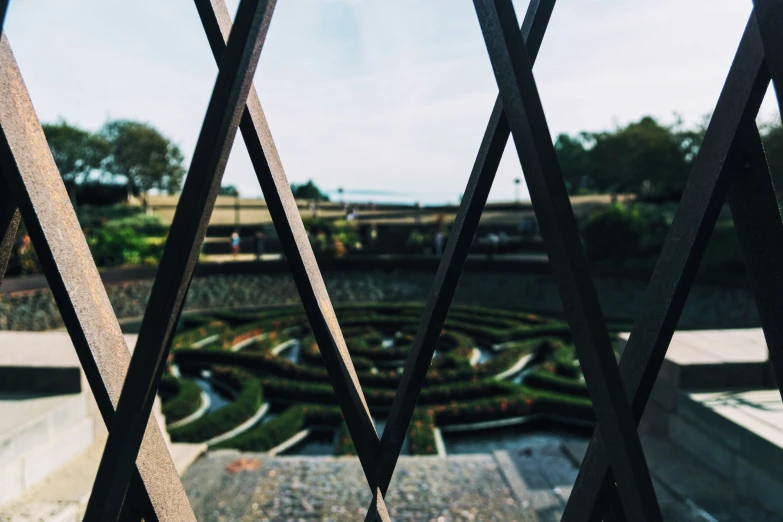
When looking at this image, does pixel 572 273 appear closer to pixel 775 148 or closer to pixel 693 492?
pixel 693 492

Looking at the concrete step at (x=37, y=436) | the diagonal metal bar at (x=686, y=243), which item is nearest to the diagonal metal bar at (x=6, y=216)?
the diagonal metal bar at (x=686, y=243)

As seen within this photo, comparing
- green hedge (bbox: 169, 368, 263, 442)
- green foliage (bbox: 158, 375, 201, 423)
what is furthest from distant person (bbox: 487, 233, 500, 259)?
green foliage (bbox: 158, 375, 201, 423)

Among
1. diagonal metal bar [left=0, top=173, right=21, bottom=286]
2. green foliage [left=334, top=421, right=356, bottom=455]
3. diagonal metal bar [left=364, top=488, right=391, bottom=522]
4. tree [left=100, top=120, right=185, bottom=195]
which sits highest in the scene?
tree [left=100, top=120, right=185, bottom=195]

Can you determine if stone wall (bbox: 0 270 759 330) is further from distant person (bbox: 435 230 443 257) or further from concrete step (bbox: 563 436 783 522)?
concrete step (bbox: 563 436 783 522)

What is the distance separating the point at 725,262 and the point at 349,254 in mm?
10904

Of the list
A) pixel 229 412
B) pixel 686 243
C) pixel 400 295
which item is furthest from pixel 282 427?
pixel 400 295

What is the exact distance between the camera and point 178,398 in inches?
268

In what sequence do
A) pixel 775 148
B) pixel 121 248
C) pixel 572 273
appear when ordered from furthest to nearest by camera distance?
pixel 775 148 → pixel 121 248 → pixel 572 273

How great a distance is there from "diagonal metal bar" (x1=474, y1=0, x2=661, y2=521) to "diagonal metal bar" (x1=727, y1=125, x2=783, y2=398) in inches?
14.7

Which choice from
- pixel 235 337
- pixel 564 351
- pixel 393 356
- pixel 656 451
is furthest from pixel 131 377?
pixel 235 337

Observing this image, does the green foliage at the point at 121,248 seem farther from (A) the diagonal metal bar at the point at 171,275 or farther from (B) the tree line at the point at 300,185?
(A) the diagonal metal bar at the point at 171,275

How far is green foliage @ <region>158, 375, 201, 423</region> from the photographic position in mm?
6449

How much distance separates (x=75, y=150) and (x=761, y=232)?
38.6 meters

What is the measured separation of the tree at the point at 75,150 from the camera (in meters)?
33.3
